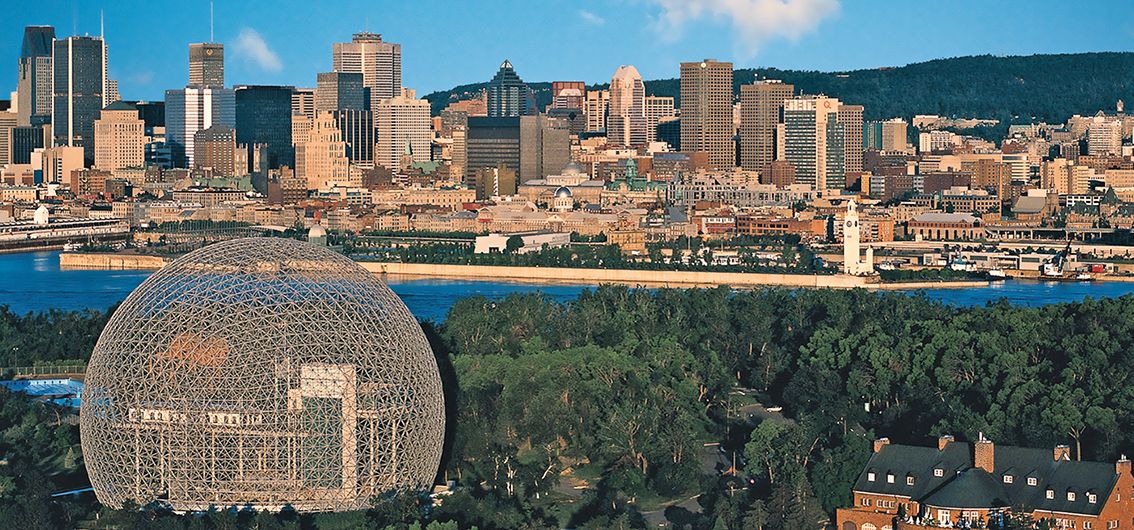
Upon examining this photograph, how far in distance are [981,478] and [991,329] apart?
42.4 ft

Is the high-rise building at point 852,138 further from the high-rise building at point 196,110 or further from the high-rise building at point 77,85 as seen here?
the high-rise building at point 77,85

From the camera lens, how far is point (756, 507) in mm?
23906

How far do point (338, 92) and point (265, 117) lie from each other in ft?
24.1

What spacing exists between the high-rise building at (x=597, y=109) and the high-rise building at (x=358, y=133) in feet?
82.1

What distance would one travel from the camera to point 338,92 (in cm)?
16538

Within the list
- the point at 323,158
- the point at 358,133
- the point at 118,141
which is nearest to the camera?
the point at 323,158

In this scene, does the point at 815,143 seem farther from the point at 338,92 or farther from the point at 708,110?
the point at 338,92

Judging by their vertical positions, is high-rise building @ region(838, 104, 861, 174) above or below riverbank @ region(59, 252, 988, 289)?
above

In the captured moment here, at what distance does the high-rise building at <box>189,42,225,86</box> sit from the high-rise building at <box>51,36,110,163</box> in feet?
22.1

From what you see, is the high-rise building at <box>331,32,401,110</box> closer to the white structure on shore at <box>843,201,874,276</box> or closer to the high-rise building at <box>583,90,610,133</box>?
the high-rise building at <box>583,90,610,133</box>

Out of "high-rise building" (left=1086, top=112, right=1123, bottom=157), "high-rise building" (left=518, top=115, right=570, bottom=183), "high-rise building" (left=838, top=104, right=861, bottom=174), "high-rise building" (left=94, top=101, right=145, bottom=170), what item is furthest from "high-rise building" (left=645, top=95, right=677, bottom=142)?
"high-rise building" (left=94, top=101, right=145, bottom=170)

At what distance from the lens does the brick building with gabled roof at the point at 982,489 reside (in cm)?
2344

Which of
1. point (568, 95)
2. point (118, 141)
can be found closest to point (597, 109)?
point (568, 95)

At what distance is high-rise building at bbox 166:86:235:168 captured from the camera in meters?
162
